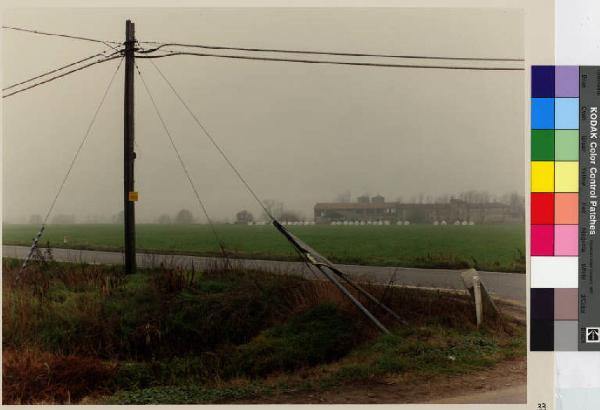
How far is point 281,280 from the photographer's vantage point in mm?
5105

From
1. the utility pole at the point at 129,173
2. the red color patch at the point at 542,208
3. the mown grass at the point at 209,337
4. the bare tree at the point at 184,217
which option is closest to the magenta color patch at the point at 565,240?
the red color patch at the point at 542,208

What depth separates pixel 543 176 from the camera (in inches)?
189

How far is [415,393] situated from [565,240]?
2149 millimetres

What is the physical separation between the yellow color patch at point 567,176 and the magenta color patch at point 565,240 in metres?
0.38

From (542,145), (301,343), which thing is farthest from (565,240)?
(301,343)

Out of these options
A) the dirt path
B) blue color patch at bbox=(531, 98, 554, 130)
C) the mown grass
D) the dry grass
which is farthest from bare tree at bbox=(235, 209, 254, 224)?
blue color patch at bbox=(531, 98, 554, 130)

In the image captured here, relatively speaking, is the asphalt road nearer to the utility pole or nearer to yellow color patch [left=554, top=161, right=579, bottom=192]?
the utility pole

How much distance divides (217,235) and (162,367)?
1.41 meters

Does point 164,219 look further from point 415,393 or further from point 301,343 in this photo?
point 415,393

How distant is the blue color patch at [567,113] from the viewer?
476 cm

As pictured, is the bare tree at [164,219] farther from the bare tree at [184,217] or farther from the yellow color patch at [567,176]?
the yellow color patch at [567,176]

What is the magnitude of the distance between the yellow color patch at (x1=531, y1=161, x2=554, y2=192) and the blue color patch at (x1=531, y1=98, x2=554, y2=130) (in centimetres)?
37

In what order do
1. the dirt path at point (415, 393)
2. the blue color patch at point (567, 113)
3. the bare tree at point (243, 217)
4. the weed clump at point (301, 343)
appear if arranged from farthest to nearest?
the bare tree at point (243, 217), the blue color patch at point (567, 113), the weed clump at point (301, 343), the dirt path at point (415, 393)

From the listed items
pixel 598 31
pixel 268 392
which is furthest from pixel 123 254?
pixel 598 31
